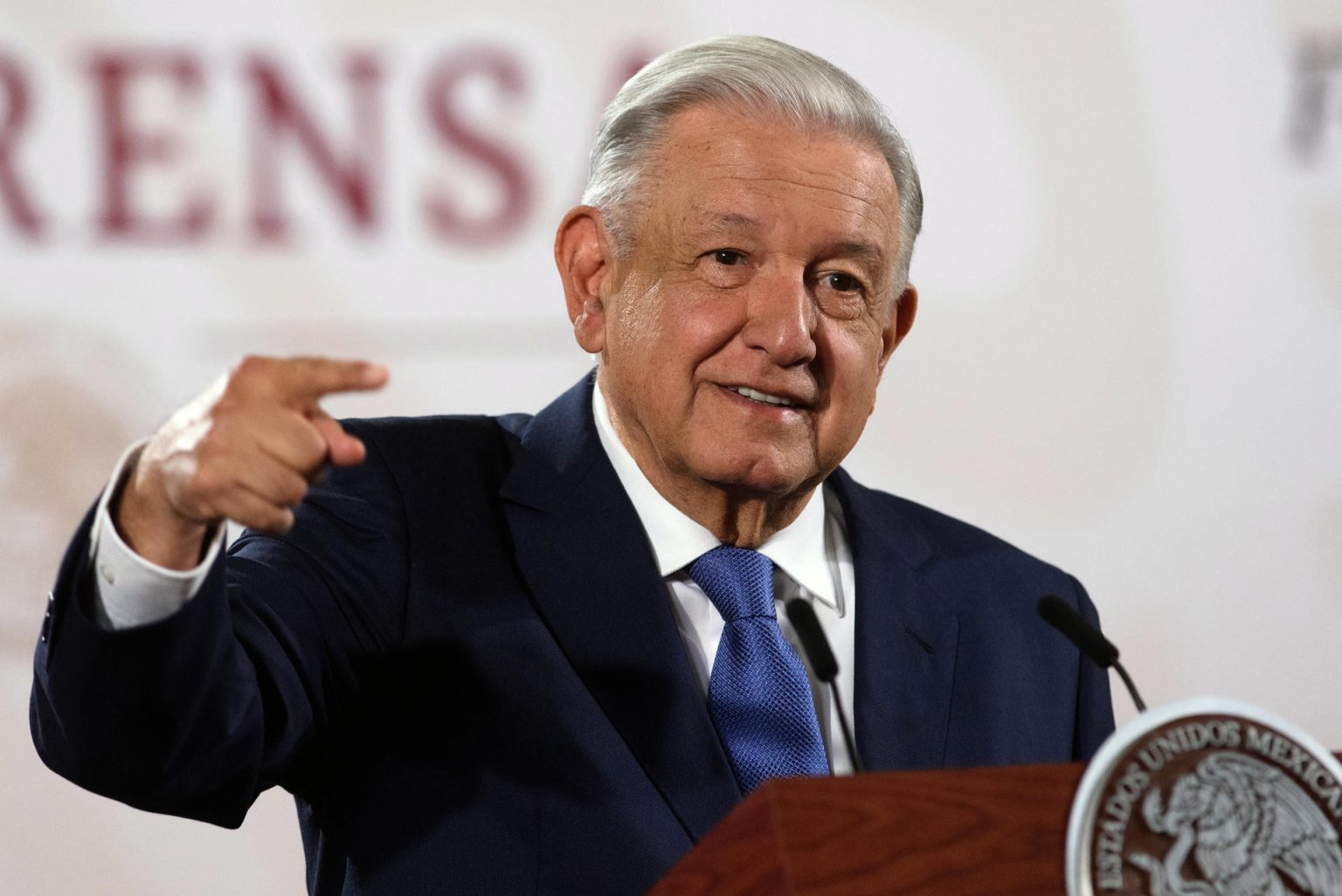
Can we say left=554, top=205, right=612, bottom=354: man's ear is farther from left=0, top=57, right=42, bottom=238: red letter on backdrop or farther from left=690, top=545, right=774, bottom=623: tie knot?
left=0, top=57, right=42, bottom=238: red letter on backdrop

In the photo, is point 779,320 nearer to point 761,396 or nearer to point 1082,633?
point 761,396

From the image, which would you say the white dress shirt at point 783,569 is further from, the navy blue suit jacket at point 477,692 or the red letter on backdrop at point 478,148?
the red letter on backdrop at point 478,148

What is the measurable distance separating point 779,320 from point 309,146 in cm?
108

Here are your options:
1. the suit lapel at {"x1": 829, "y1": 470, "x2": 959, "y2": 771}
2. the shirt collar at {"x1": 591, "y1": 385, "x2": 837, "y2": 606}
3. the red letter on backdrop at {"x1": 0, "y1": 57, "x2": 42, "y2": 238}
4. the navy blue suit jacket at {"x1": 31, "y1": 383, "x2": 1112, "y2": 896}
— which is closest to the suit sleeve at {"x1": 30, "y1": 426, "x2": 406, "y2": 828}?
the navy blue suit jacket at {"x1": 31, "y1": 383, "x2": 1112, "y2": 896}

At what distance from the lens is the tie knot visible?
6.26 ft

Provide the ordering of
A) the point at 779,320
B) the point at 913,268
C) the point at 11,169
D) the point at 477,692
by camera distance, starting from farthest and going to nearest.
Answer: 1. the point at 913,268
2. the point at 11,169
3. the point at 779,320
4. the point at 477,692

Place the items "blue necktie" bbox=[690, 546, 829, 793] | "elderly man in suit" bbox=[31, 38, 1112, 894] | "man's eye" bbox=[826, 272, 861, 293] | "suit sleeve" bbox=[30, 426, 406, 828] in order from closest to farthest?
"suit sleeve" bbox=[30, 426, 406, 828], "elderly man in suit" bbox=[31, 38, 1112, 894], "blue necktie" bbox=[690, 546, 829, 793], "man's eye" bbox=[826, 272, 861, 293]

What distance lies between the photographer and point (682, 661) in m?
1.79

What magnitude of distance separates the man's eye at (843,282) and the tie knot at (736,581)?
0.34m

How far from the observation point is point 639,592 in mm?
1847

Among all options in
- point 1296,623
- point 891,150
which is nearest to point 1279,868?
point 891,150

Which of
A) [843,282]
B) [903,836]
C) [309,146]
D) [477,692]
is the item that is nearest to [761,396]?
[843,282]

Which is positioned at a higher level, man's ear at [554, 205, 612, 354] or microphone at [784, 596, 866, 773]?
man's ear at [554, 205, 612, 354]

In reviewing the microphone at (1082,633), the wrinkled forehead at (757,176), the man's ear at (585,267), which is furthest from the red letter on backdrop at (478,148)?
the microphone at (1082,633)
